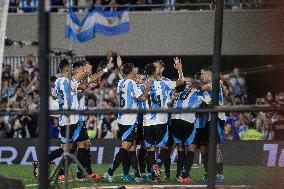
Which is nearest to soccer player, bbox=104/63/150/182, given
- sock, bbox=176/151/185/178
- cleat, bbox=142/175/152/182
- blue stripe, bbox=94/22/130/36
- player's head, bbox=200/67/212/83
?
cleat, bbox=142/175/152/182

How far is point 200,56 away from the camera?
24094 mm

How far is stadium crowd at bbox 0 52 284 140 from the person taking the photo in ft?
59.2

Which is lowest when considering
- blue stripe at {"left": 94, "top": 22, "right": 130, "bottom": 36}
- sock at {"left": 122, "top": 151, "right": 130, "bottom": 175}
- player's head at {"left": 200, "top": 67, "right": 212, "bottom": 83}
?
sock at {"left": 122, "top": 151, "right": 130, "bottom": 175}

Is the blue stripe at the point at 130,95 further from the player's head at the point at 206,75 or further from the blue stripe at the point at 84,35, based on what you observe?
the blue stripe at the point at 84,35

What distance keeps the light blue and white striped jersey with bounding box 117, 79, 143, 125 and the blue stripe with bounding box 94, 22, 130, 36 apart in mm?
8520

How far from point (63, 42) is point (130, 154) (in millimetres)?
11335

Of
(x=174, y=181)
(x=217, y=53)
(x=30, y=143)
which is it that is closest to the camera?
(x=217, y=53)

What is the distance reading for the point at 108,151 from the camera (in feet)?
60.5

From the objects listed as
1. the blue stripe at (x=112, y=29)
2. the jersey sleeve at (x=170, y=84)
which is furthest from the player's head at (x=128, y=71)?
the blue stripe at (x=112, y=29)

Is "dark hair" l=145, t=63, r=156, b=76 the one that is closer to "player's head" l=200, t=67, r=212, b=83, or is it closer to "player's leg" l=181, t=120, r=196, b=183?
"player's head" l=200, t=67, r=212, b=83

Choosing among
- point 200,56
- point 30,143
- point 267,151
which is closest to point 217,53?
point 267,151

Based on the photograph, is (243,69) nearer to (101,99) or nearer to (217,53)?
(101,99)

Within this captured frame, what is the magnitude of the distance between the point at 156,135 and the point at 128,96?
2.75 feet

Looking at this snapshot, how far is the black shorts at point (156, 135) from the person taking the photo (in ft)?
46.9
